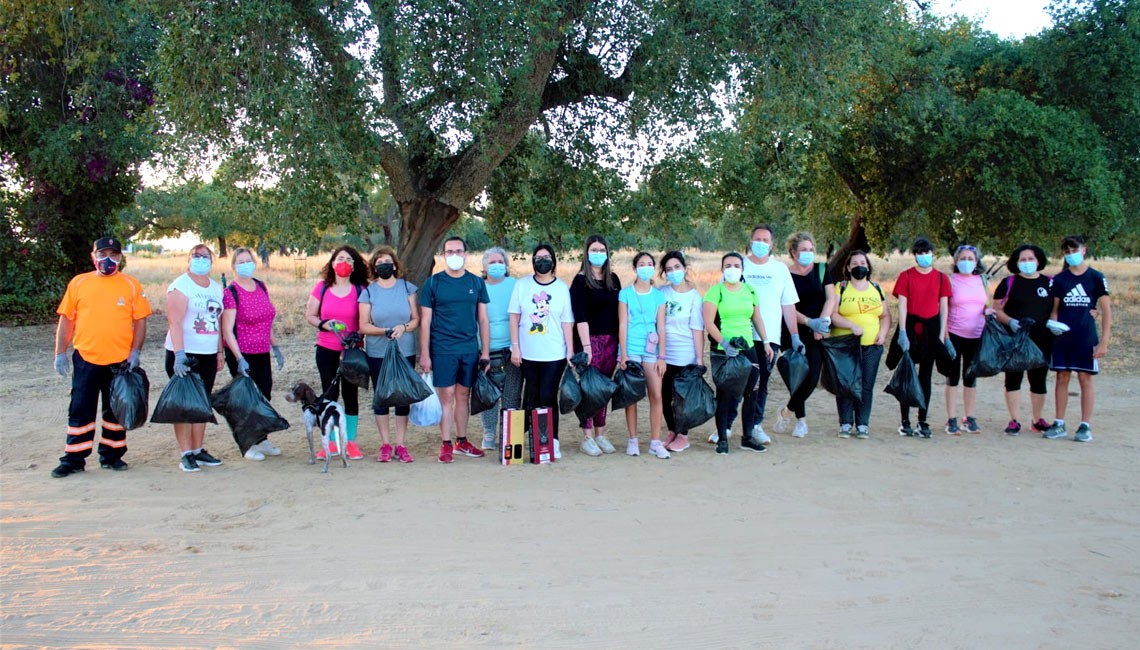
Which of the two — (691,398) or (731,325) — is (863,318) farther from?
(691,398)

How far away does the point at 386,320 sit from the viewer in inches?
287

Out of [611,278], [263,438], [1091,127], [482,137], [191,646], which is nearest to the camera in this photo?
[191,646]

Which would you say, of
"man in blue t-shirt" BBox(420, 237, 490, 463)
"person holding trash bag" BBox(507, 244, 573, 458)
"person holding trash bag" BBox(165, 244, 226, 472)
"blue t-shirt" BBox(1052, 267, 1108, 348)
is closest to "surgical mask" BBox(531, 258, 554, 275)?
"person holding trash bag" BBox(507, 244, 573, 458)

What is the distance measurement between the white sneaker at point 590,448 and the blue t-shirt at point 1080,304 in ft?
15.6

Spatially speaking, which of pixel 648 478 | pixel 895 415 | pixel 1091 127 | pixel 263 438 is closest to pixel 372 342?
pixel 263 438

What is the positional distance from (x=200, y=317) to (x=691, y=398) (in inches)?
165

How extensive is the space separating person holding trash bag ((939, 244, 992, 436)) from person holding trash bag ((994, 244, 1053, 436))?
32cm

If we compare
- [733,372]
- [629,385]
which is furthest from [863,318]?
[629,385]

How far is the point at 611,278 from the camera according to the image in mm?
7754

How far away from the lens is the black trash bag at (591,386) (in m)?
7.27

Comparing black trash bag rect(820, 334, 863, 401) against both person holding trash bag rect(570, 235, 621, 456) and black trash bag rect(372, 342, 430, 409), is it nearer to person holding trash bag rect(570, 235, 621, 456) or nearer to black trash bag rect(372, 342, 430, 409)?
person holding trash bag rect(570, 235, 621, 456)

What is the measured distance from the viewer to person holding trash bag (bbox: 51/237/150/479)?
270 inches

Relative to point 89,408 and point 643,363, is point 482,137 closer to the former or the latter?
point 643,363

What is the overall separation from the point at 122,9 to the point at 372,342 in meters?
7.07
